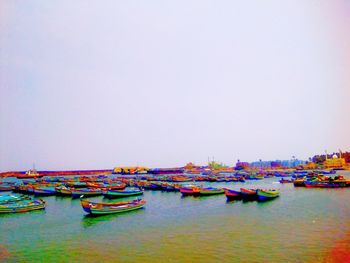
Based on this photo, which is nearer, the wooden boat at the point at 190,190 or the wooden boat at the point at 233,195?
the wooden boat at the point at 233,195

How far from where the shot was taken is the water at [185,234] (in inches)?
813

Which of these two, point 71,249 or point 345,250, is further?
point 71,249

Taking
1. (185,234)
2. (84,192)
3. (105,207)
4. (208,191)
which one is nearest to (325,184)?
(208,191)

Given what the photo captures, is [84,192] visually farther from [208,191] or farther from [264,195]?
[264,195]

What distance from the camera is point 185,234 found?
25938 mm

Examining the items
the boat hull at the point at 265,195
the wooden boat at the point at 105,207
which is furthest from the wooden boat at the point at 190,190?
the wooden boat at the point at 105,207

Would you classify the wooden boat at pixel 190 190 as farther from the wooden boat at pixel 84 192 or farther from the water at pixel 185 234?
the wooden boat at pixel 84 192

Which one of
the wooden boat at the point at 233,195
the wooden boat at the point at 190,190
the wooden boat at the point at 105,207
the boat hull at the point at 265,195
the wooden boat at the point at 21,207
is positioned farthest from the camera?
the wooden boat at the point at 190,190

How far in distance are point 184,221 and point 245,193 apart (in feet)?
59.0

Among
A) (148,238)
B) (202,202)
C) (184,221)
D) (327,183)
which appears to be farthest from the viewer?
(327,183)

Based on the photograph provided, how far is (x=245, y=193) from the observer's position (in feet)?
153

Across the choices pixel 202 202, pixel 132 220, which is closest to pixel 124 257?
pixel 132 220

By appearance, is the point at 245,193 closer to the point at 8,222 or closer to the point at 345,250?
the point at 345,250

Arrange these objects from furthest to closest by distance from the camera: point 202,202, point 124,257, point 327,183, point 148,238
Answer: point 327,183 < point 202,202 < point 148,238 < point 124,257
